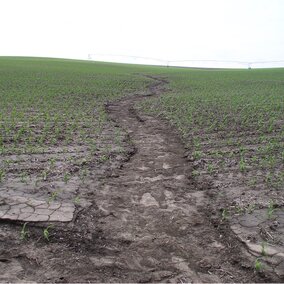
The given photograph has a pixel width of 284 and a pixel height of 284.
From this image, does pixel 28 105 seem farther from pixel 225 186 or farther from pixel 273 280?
pixel 273 280

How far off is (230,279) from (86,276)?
5.64ft

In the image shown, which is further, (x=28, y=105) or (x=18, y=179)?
(x=28, y=105)

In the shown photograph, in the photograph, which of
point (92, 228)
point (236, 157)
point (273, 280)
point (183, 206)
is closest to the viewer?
point (273, 280)

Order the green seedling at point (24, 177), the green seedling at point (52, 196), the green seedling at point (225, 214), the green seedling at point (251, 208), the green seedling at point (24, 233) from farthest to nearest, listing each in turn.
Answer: the green seedling at point (24, 177) < the green seedling at point (52, 196) < the green seedling at point (251, 208) < the green seedling at point (225, 214) < the green seedling at point (24, 233)

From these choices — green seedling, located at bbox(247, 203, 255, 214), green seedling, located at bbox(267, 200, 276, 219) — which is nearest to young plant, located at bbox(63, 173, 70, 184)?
green seedling, located at bbox(247, 203, 255, 214)

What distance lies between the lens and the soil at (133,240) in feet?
13.6

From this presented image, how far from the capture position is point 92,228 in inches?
202

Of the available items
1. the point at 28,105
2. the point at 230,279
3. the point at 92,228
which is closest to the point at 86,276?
the point at 92,228

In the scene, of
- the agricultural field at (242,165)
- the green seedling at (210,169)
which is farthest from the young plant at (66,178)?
the green seedling at (210,169)

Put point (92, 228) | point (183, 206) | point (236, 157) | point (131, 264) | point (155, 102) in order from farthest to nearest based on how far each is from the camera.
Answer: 1. point (155, 102)
2. point (236, 157)
3. point (183, 206)
4. point (92, 228)
5. point (131, 264)

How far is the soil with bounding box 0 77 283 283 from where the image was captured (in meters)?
4.15

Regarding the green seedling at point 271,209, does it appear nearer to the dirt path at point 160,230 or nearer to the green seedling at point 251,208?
the green seedling at point 251,208

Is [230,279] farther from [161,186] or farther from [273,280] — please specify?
[161,186]

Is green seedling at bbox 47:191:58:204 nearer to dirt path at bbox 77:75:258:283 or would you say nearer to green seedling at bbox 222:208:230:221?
dirt path at bbox 77:75:258:283
